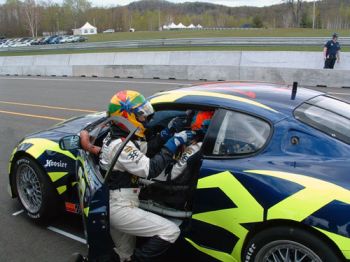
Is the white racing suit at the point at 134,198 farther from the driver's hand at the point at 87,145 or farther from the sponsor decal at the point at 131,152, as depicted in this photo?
the driver's hand at the point at 87,145

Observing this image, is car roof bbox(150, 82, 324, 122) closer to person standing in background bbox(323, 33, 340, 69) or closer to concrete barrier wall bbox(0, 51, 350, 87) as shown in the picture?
concrete barrier wall bbox(0, 51, 350, 87)

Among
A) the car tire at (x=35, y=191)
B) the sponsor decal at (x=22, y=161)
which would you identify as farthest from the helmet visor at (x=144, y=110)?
the sponsor decal at (x=22, y=161)

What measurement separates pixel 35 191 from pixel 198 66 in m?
14.7

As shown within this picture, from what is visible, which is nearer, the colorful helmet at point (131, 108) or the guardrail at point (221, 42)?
the colorful helmet at point (131, 108)

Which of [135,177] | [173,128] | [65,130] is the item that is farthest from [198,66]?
[135,177]

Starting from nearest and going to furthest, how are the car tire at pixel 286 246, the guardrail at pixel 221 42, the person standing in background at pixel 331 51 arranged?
the car tire at pixel 286 246, the person standing in background at pixel 331 51, the guardrail at pixel 221 42

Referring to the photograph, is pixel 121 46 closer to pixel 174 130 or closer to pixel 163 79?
pixel 163 79

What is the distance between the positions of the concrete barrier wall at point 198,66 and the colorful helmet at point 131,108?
13.0 m

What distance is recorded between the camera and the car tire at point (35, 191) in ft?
13.7

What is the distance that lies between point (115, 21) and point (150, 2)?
6500cm

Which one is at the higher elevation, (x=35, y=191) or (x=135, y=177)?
(x=135, y=177)

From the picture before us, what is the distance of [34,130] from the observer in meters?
8.74

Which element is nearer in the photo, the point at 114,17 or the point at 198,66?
the point at 198,66

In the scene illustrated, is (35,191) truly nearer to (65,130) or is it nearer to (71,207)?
(71,207)
